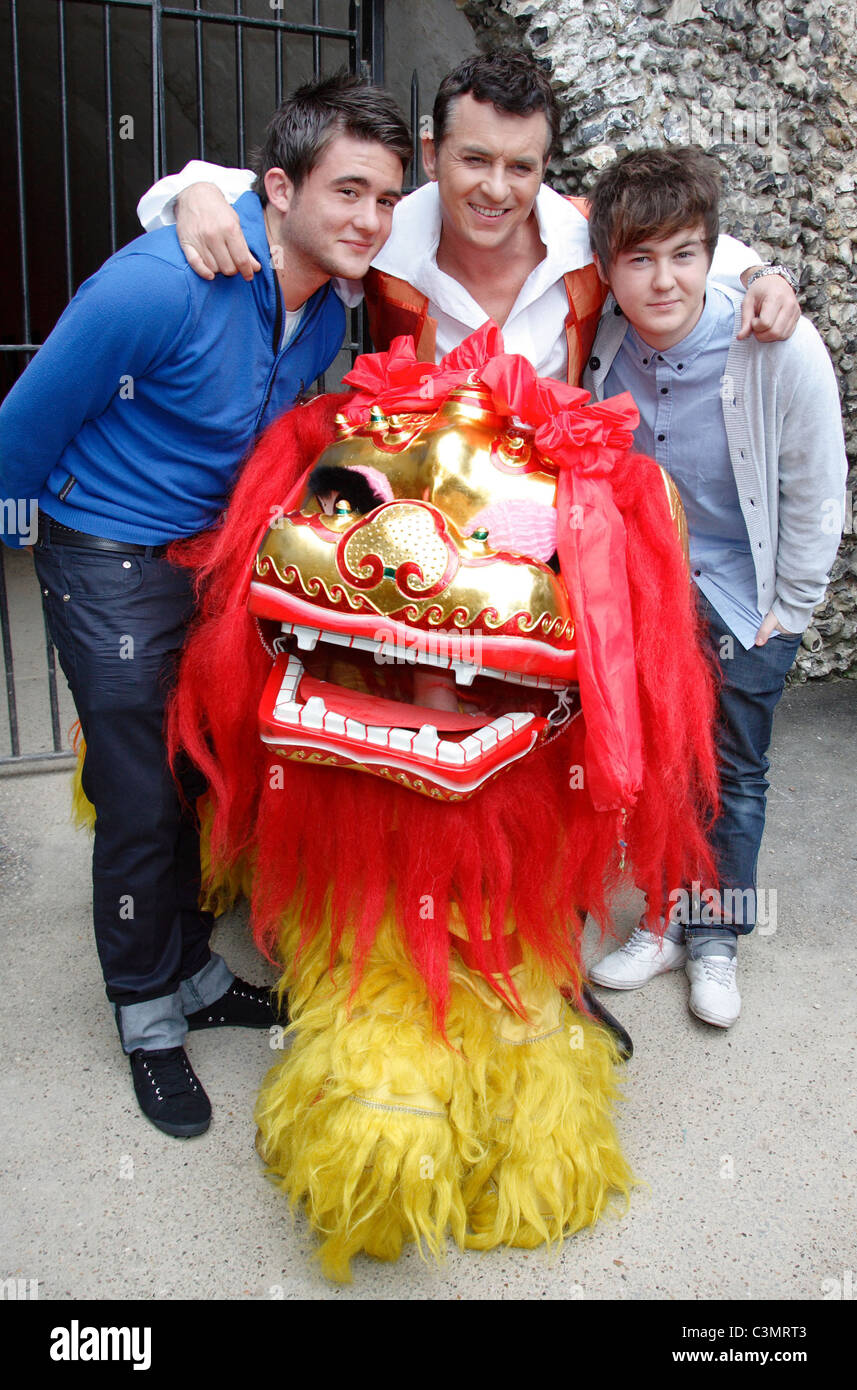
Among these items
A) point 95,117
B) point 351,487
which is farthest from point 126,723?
point 95,117

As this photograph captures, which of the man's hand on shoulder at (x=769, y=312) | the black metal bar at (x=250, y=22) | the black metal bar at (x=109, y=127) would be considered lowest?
the man's hand on shoulder at (x=769, y=312)

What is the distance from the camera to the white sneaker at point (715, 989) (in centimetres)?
235

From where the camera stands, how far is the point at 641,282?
6.29ft

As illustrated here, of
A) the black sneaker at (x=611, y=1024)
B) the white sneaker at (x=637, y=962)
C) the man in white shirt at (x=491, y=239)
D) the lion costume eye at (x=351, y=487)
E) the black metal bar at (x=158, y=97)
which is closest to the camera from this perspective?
the lion costume eye at (x=351, y=487)

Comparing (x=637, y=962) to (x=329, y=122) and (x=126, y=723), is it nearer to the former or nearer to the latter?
(x=126, y=723)

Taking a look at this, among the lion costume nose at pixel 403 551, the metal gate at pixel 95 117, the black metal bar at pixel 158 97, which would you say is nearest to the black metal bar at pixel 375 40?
the metal gate at pixel 95 117

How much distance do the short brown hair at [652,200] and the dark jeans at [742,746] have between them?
0.74 metres

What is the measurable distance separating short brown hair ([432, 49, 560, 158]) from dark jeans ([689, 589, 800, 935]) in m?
1.00

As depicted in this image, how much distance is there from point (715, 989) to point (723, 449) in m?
1.19

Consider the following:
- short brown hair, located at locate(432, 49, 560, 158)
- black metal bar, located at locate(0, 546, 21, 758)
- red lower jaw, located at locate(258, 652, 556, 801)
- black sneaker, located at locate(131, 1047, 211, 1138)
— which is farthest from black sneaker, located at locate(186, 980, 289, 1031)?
short brown hair, located at locate(432, 49, 560, 158)

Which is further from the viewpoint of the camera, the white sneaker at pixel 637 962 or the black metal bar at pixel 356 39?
the black metal bar at pixel 356 39

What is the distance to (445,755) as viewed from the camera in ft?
4.99

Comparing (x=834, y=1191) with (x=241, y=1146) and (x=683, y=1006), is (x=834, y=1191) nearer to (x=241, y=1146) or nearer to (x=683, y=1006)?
(x=683, y=1006)

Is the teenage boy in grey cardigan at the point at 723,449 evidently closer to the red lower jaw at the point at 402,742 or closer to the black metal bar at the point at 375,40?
the red lower jaw at the point at 402,742
